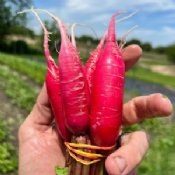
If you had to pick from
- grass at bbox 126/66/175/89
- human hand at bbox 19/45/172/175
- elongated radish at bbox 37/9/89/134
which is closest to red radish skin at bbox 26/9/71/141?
elongated radish at bbox 37/9/89/134

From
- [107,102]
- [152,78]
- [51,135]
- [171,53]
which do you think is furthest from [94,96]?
[171,53]

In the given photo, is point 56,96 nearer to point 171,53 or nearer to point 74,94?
point 74,94

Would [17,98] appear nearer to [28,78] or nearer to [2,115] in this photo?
[2,115]

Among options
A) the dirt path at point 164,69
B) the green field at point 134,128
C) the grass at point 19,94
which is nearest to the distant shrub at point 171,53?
the dirt path at point 164,69

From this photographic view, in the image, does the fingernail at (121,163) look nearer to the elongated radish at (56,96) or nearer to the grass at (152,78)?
the elongated radish at (56,96)

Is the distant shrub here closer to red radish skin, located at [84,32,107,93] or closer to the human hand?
the human hand

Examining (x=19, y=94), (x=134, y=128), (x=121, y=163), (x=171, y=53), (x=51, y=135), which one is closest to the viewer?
(x=121, y=163)
